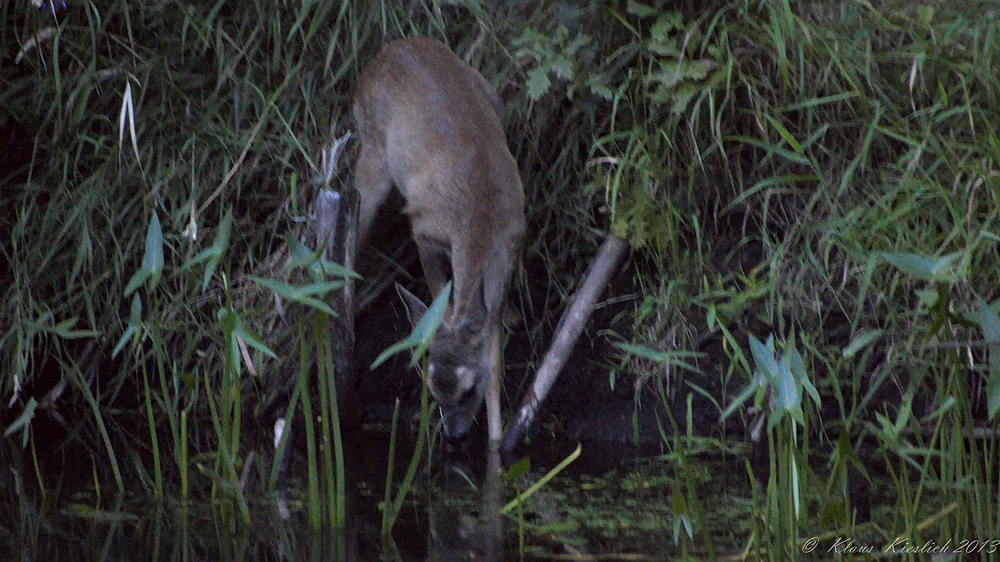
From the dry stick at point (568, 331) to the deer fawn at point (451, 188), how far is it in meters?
0.11

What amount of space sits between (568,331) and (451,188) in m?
0.61

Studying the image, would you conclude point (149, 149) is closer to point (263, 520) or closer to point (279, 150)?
point (279, 150)

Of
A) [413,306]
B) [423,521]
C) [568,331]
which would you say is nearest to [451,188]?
[413,306]

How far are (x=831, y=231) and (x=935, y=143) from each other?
16.9 inches

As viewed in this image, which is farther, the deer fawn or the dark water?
the deer fawn

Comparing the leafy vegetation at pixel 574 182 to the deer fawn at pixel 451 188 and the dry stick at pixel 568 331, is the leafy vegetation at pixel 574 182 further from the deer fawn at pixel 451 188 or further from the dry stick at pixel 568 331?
the deer fawn at pixel 451 188

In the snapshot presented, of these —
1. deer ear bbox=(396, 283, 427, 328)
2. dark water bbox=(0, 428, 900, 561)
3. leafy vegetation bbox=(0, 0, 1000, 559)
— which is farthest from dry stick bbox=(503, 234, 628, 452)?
deer ear bbox=(396, 283, 427, 328)

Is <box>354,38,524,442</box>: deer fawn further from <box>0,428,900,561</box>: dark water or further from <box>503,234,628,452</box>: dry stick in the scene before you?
<box>0,428,900,561</box>: dark water

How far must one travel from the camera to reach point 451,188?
355cm

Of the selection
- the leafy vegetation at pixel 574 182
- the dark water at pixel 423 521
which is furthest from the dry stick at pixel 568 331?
the dark water at pixel 423 521

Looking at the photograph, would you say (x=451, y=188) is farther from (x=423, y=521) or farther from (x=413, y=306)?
(x=423, y=521)

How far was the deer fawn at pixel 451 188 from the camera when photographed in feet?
10.8

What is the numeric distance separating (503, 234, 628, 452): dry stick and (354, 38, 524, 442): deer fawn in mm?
110

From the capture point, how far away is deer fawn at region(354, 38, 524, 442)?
130 inches
